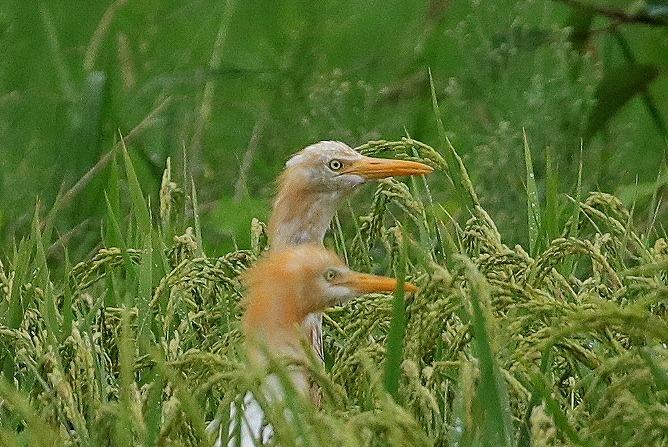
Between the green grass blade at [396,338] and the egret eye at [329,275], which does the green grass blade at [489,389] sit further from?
the egret eye at [329,275]

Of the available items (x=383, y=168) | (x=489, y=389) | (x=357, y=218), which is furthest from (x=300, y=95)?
(x=489, y=389)

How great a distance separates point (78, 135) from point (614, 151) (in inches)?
60.1

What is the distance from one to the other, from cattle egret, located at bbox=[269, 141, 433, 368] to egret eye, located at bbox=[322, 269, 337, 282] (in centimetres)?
73

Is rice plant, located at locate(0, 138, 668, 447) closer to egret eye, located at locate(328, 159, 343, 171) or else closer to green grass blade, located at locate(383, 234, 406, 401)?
green grass blade, located at locate(383, 234, 406, 401)

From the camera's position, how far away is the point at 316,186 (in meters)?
3.89

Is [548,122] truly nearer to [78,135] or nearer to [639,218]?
[639,218]

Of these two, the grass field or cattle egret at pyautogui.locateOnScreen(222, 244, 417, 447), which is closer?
the grass field

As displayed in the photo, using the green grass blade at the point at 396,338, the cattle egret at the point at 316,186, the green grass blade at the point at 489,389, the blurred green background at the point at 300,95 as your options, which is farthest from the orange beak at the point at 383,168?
the green grass blade at the point at 489,389

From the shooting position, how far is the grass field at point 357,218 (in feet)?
7.06

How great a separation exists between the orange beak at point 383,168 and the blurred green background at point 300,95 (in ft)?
0.98

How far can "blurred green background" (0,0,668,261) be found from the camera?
14.2 ft

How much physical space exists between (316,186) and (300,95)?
1.38m

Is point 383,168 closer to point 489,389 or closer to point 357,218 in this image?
point 357,218

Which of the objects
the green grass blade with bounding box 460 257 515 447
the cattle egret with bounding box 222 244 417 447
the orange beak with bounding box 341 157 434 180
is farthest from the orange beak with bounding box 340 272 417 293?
the green grass blade with bounding box 460 257 515 447
